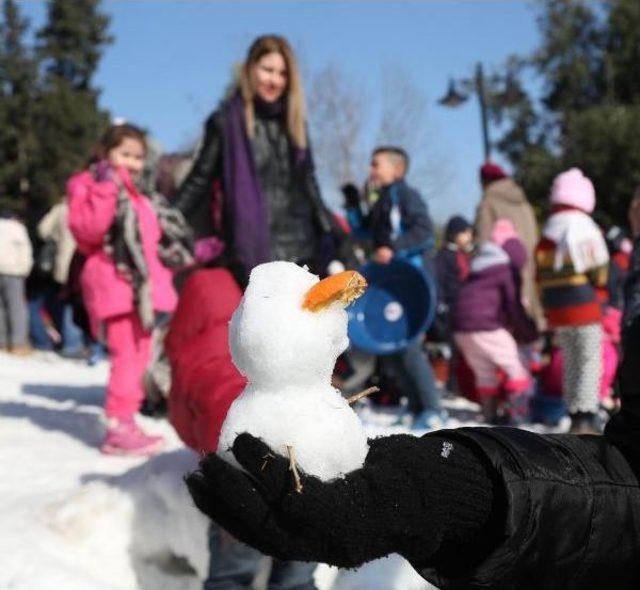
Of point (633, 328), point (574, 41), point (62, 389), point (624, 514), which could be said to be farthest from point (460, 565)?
point (574, 41)

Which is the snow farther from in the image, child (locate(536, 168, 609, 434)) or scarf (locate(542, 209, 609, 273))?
scarf (locate(542, 209, 609, 273))

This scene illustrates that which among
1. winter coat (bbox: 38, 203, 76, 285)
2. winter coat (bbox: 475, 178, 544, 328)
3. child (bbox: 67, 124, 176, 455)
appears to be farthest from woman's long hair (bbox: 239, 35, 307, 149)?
winter coat (bbox: 38, 203, 76, 285)

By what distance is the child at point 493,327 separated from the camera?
5047mm

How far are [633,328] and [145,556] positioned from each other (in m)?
1.41

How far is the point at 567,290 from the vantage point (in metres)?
4.52

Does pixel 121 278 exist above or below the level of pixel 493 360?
above

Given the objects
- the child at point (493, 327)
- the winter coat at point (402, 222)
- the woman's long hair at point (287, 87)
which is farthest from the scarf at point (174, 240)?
the child at point (493, 327)

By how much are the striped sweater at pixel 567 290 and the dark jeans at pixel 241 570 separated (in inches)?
115

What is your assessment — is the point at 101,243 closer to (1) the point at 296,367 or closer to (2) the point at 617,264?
(1) the point at 296,367

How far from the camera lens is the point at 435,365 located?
7.46 metres

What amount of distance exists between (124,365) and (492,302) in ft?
8.21

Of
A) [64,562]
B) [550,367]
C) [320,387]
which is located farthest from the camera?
[550,367]

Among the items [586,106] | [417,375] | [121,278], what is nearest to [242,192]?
[121,278]

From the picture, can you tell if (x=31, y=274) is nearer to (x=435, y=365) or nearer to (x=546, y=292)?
(x=435, y=365)
